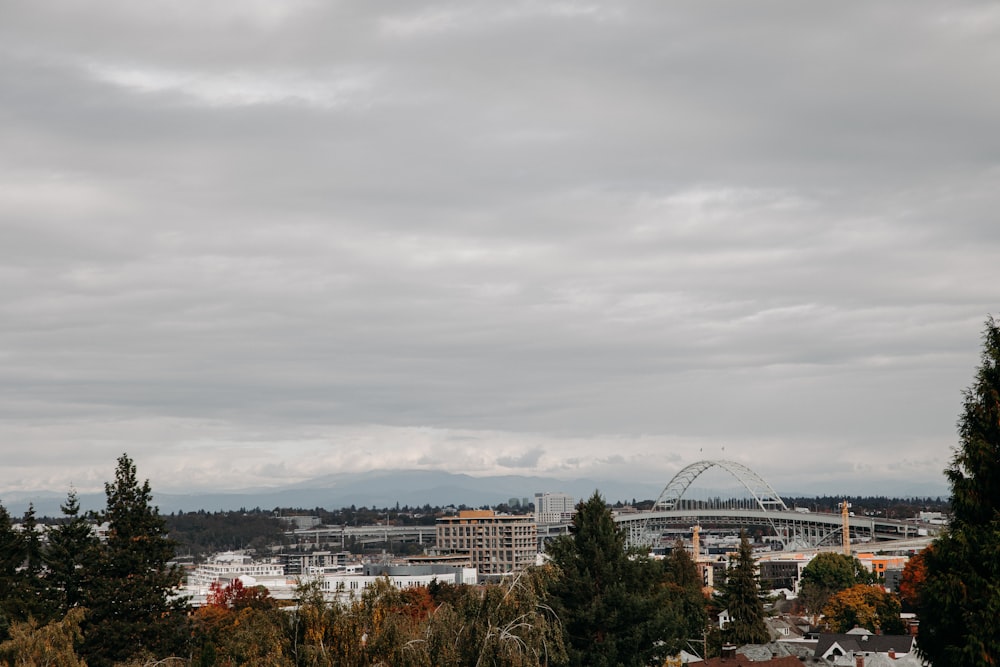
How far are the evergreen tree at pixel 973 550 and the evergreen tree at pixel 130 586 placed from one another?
1662 inches

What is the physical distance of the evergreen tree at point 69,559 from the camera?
69562 millimetres

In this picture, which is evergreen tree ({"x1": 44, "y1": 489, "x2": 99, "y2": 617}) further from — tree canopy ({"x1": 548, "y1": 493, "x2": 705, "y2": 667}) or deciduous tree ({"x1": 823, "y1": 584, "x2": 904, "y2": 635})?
deciduous tree ({"x1": 823, "y1": 584, "x2": 904, "y2": 635})

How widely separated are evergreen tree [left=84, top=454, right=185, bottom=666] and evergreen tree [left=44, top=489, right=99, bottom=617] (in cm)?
168

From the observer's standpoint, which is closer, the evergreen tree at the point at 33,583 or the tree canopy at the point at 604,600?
the tree canopy at the point at 604,600

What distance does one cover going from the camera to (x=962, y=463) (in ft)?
118

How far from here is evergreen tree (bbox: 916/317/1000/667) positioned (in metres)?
33.5

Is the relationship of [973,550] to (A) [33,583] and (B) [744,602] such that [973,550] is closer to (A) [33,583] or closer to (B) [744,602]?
(A) [33,583]

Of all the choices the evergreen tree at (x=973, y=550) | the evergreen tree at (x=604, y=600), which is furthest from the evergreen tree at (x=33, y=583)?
the evergreen tree at (x=973, y=550)

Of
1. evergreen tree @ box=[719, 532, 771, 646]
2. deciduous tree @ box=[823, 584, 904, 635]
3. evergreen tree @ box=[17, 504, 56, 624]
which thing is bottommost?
deciduous tree @ box=[823, 584, 904, 635]

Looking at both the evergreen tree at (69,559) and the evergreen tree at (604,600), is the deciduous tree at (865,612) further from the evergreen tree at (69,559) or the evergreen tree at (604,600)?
the evergreen tree at (69,559)

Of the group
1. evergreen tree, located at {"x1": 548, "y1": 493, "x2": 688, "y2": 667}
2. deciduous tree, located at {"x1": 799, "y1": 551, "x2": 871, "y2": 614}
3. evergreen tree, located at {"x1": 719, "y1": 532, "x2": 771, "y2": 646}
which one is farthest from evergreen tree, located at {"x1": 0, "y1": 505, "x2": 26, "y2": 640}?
deciduous tree, located at {"x1": 799, "y1": 551, "x2": 871, "y2": 614}

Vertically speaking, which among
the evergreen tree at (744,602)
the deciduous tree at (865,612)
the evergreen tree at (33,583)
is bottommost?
the deciduous tree at (865,612)

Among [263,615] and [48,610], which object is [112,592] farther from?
[263,615]

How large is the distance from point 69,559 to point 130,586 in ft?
23.8
